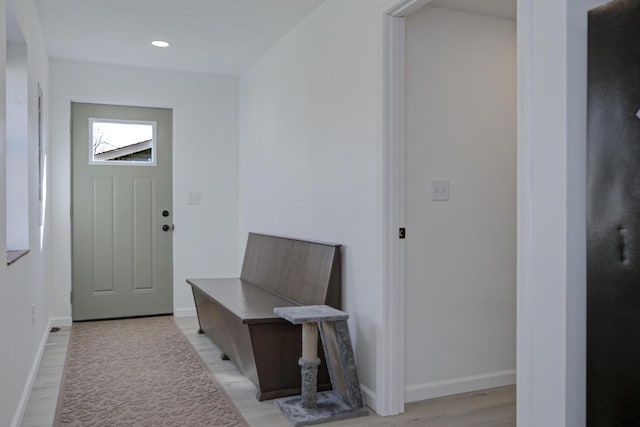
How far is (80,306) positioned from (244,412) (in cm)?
297

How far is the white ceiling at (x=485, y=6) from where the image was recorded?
311cm

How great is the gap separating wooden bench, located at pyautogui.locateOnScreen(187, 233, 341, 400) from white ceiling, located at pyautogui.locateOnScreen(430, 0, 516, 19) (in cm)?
154

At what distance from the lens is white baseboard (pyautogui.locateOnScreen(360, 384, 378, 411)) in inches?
115


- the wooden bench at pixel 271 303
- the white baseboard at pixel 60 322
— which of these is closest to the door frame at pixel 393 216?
the wooden bench at pixel 271 303

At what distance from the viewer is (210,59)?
5.03 meters

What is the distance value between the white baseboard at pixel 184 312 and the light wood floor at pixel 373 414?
1801mm

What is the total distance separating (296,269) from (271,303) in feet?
1.00

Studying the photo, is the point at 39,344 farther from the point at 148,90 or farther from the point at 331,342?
the point at 148,90

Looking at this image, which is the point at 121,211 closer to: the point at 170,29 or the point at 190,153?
the point at 190,153

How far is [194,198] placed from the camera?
554 centimetres

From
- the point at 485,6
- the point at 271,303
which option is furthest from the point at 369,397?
the point at 485,6

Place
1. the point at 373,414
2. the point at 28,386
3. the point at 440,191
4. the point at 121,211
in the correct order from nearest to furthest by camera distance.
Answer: the point at 373,414
the point at 28,386
the point at 440,191
the point at 121,211

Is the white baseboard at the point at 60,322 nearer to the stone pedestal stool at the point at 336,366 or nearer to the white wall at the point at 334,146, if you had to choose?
the white wall at the point at 334,146

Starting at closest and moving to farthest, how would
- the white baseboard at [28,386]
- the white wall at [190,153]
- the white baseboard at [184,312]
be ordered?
the white baseboard at [28,386], the white wall at [190,153], the white baseboard at [184,312]
